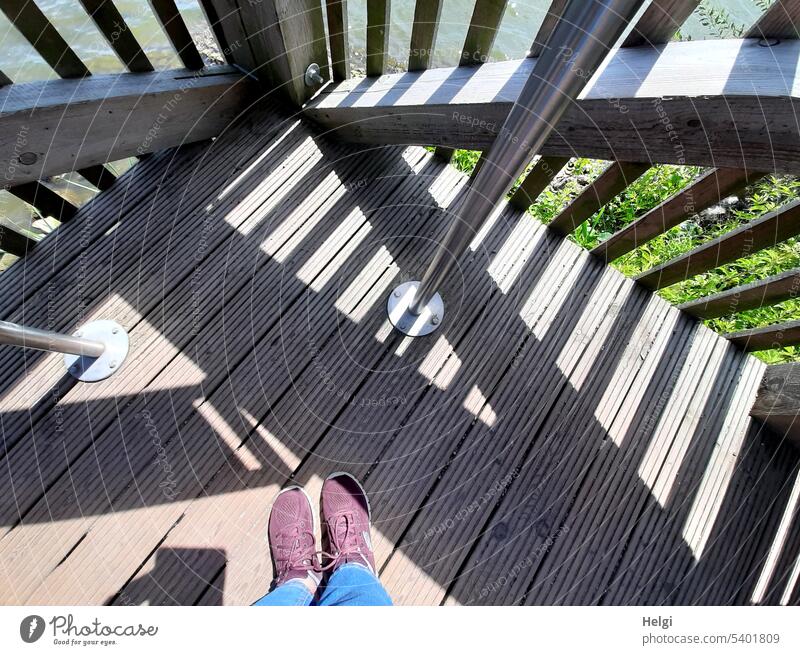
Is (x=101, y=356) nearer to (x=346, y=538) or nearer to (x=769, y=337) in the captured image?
(x=346, y=538)

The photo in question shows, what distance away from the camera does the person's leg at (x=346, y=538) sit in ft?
5.11

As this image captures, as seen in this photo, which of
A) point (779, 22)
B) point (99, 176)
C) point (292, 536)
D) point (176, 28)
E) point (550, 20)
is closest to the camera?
point (779, 22)

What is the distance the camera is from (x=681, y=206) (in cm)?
164

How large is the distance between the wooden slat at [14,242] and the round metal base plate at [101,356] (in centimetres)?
46

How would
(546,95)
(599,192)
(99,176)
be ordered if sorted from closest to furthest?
(546,95) < (599,192) < (99,176)

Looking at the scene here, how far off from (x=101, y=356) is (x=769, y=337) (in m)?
2.47

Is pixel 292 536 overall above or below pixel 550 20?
below

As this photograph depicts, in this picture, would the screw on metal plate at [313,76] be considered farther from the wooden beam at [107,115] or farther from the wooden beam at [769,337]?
the wooden beam at [769,337]

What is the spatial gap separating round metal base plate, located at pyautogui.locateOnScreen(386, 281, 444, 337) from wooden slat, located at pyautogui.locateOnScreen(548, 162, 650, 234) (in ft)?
2.07

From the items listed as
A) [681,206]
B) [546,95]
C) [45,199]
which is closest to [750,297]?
[681,206]

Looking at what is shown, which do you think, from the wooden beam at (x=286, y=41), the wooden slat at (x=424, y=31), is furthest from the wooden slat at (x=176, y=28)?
the wooden slat at (x=424, y=31)

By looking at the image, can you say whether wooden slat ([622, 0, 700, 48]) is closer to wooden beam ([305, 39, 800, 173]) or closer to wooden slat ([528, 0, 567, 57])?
wooden beam ([305, 39, 800, 173])
